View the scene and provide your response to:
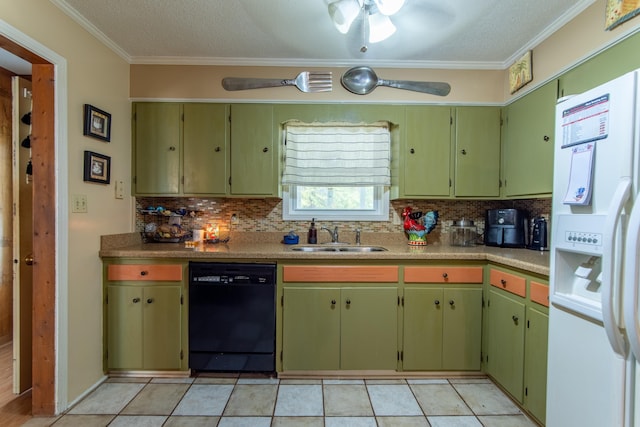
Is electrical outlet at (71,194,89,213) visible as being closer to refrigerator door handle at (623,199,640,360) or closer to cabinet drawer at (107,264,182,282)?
cabinet drawer at (107,264,182,282)

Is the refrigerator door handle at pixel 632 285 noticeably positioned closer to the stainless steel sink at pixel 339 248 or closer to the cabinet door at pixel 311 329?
the cabinet door at pixel 311 329

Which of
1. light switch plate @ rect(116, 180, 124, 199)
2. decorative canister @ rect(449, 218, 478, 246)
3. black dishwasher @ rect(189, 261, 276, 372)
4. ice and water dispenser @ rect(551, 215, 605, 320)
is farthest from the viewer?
decorative canister @ rect(449, 218, 478, 246)

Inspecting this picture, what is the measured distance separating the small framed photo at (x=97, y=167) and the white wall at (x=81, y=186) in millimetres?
34

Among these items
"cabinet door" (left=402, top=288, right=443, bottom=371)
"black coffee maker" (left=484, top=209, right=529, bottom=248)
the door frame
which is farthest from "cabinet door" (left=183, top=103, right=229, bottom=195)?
"black coffee maker" (left=484, top=209, right=529, bottom=248)

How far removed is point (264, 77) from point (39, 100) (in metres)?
1.44

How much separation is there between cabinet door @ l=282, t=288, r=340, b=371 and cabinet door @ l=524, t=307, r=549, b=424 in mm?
1135

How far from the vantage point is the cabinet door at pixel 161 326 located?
209 centimetres

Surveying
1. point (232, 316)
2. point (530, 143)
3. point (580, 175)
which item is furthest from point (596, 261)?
point (232, 316)

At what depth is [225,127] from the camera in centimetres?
241

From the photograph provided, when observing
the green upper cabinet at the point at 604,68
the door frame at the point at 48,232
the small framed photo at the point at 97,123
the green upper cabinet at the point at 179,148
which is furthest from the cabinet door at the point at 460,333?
the small framed photo at the point at 97,123

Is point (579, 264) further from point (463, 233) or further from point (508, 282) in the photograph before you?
point (463, 233)

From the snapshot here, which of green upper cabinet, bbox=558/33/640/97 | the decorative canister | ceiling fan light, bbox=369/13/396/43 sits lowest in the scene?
the decorative canister

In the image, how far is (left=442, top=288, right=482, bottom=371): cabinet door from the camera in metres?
2.10

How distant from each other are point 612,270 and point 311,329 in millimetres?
1632
